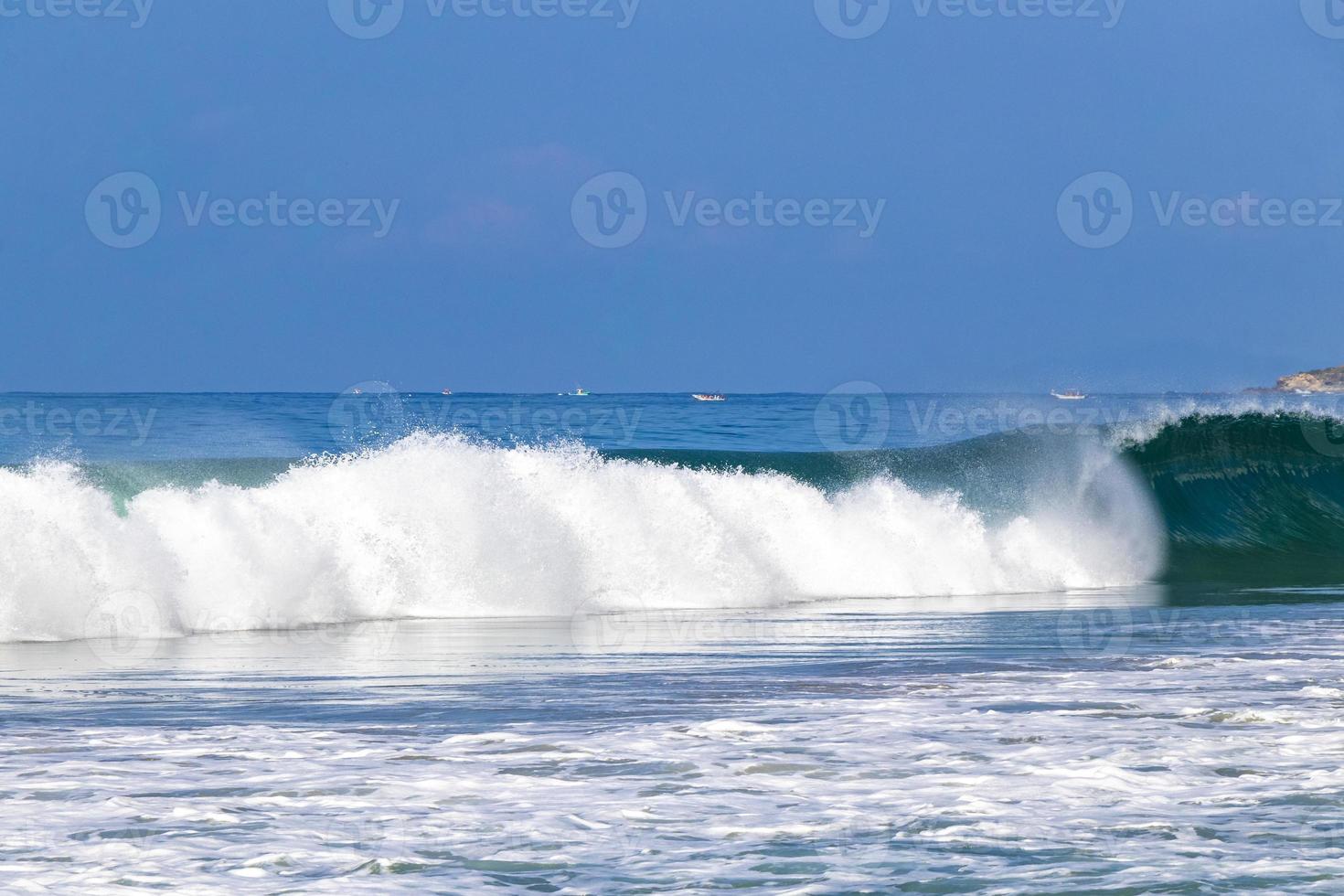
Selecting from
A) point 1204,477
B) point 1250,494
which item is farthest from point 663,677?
point 1250,494

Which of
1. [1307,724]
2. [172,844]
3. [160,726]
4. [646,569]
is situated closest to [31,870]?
[172,844]

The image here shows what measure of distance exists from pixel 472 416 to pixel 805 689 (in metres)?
60.2

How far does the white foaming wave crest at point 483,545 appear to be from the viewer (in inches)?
533

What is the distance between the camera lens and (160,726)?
771cm
